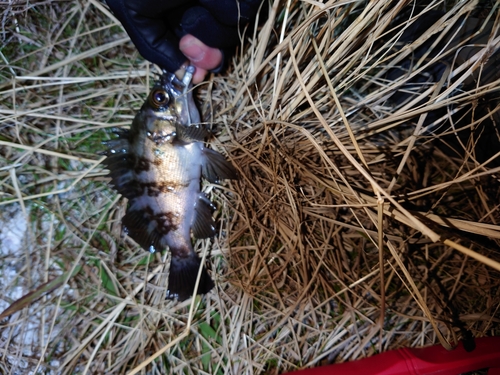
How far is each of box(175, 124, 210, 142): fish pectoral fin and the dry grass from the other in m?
0.08

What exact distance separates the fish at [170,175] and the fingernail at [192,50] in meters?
0.07

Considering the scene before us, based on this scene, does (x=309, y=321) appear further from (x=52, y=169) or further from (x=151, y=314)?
(x=52, y=169)

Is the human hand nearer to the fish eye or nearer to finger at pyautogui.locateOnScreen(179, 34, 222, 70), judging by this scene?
finger at pyautogui.locateOnScreen(179, 34, 222, 70)

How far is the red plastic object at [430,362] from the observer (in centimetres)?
147

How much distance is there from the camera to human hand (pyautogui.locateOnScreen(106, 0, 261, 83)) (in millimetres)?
1364

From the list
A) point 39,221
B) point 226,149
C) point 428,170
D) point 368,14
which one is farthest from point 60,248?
point 428,170

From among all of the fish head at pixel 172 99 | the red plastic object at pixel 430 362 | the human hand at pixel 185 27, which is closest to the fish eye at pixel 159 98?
the fish head at pixel 172 99

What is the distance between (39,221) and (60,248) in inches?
7.2

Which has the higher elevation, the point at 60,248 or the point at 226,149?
the point at 226,149

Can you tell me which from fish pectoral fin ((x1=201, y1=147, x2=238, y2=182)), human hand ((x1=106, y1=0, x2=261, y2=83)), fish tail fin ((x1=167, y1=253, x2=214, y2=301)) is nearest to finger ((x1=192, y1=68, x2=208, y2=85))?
human hand ((x1=106, y1=0, x2=261, y2=83))

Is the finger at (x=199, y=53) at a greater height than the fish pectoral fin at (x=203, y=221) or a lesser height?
greater

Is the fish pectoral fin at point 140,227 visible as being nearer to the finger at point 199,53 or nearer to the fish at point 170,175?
the fish at point 170,175

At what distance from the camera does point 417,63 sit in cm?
142

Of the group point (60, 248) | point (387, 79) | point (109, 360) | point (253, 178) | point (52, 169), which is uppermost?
point (387, 79)
